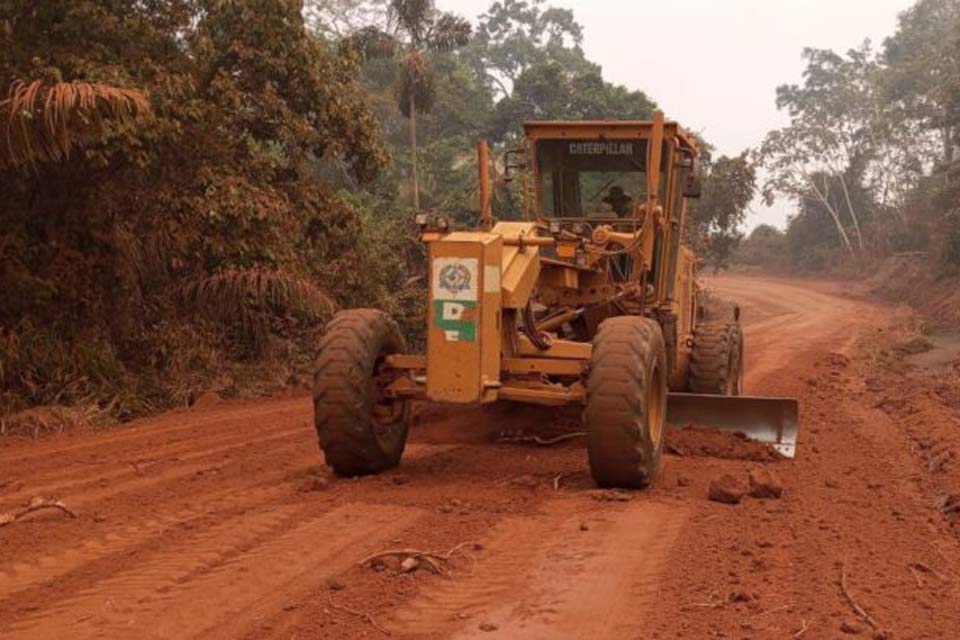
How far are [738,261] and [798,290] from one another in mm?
16295

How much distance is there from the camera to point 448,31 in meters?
26.8

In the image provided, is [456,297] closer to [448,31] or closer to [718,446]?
[718,446]

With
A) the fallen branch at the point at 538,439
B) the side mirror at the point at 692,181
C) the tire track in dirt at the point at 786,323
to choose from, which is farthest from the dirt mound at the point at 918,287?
the fallen branch at the point at 538,439

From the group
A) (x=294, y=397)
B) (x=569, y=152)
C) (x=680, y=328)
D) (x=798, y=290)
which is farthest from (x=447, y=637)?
(x=798, y=290)

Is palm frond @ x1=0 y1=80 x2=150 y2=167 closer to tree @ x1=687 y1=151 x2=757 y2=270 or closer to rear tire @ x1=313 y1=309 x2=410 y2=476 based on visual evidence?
rear tire @ x1=313 y1=309 x2=410 y2=476

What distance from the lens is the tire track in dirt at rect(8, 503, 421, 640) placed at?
4.47m

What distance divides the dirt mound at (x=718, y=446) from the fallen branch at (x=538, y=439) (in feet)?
2.61

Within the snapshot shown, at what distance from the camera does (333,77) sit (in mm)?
15578

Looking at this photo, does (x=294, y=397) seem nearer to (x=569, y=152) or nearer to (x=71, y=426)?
(x=71, y=426)

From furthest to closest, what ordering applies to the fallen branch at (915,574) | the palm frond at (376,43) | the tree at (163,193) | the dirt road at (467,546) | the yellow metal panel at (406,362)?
1. the palm frond at (376,43)
2. the tree at (163,193)
3. the yellow metal panel at (406,362)
4. the fallen branch at (915,574)
5. the dirt road at (467,546)

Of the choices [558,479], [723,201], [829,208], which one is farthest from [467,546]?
[829,208]

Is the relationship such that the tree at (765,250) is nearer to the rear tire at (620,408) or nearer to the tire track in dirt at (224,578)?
the rear tire at (620,408)

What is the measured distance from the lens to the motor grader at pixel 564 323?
23.2ft

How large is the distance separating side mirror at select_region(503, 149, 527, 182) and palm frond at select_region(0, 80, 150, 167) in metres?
3.90
